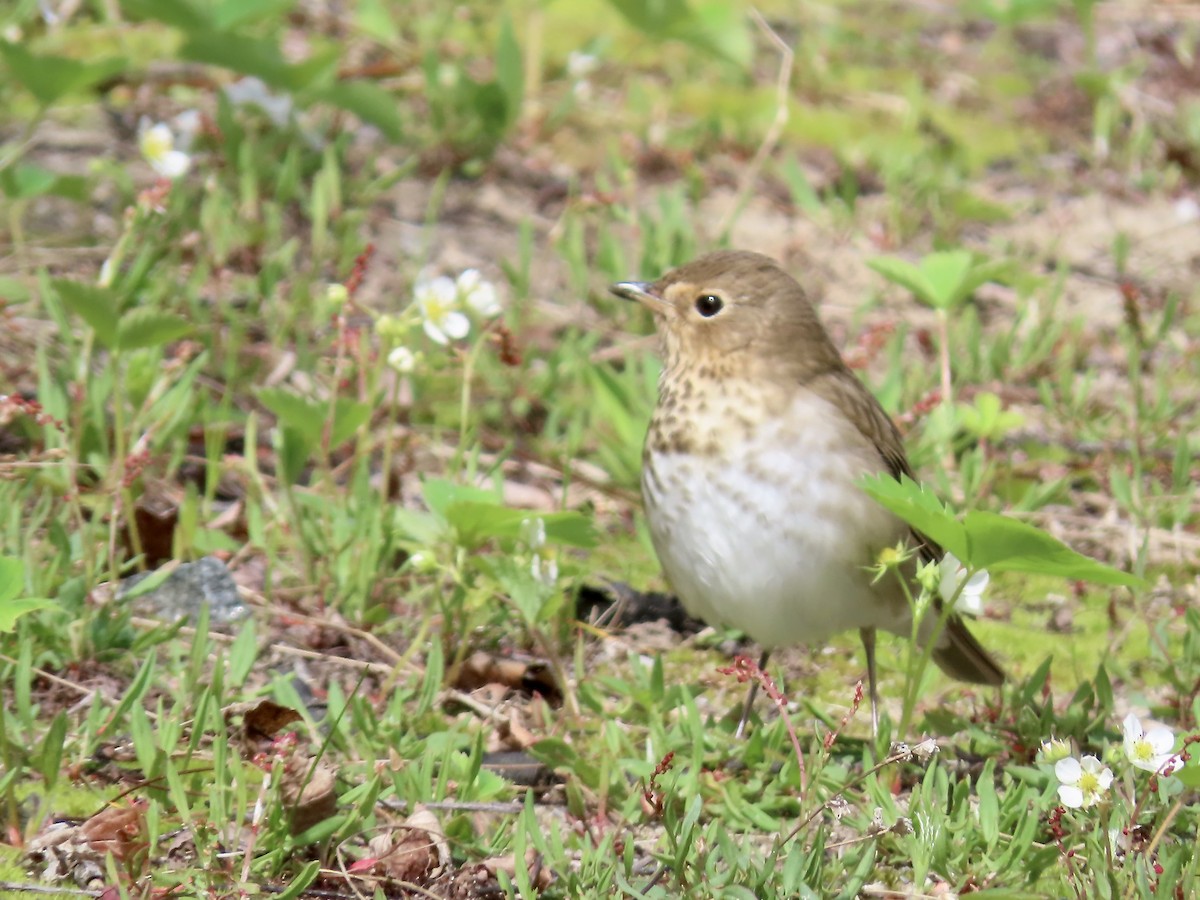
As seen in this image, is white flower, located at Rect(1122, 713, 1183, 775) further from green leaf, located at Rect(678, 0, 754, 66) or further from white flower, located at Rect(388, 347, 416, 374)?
green leaf, located at Rect(678, 0, 754, 66)

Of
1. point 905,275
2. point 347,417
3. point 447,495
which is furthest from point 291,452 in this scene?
point 905,275

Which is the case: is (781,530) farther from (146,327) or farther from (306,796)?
(146,327)

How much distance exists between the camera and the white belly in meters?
3.45

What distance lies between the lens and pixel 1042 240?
698 cm

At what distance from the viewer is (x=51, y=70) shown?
433 centimetres

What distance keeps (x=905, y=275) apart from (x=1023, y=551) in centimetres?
171

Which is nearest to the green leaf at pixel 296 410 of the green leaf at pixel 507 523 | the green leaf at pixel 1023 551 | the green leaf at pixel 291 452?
the green leaf at pixel 291 452

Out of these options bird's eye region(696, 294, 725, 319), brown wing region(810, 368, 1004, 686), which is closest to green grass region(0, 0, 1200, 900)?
brown wing region(810, 368, 1004, 686)

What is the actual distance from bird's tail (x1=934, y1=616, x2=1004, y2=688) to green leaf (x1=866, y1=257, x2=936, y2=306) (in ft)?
3.57

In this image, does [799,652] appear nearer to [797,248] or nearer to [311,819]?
[311,819]

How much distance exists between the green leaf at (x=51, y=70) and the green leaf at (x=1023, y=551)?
9.06ft

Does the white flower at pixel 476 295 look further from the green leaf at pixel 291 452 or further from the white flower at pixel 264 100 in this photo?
the white flower at pixel 264 100

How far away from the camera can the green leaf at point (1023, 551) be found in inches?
108

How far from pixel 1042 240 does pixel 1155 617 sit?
9.97 ft
